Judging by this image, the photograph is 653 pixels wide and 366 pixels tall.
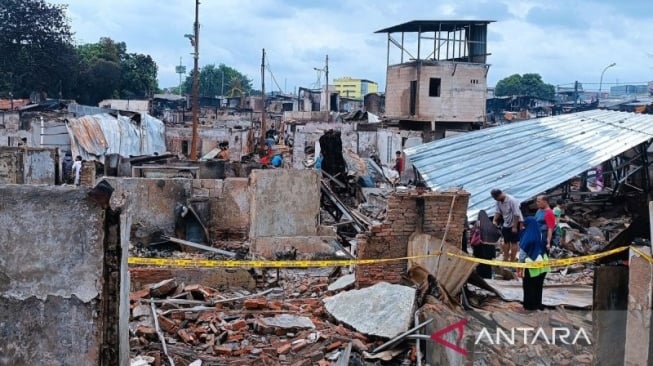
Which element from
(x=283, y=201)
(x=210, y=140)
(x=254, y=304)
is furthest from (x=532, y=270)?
(x=210, y=140)

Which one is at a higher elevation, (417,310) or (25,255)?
(25,255)

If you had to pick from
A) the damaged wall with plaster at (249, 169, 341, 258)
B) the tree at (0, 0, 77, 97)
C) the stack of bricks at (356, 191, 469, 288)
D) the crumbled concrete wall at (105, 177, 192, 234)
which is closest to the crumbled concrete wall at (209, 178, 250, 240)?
the crumbled concrete wall at (105, 177, 192, 234)

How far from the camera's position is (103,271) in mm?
4613

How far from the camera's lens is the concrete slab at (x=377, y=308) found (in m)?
6.50

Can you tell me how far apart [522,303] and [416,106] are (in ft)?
72.9

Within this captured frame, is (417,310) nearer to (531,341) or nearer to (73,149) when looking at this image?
(531,341)

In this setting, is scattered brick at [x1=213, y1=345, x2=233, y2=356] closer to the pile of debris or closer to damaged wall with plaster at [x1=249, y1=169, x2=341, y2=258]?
the pile of debris

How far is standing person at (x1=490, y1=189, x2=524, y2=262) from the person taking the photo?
9.49 metres

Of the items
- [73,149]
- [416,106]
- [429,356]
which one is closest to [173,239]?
[429,356]

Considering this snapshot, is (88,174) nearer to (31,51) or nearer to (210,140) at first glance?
(210,140)

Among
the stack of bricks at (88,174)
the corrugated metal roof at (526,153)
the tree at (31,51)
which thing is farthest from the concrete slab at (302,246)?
the tree at (31,51)

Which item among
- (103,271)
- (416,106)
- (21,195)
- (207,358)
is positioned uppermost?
(416,106)

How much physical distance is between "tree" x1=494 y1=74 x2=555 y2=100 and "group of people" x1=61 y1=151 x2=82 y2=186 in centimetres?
5476

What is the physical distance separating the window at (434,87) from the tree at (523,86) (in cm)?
4199
